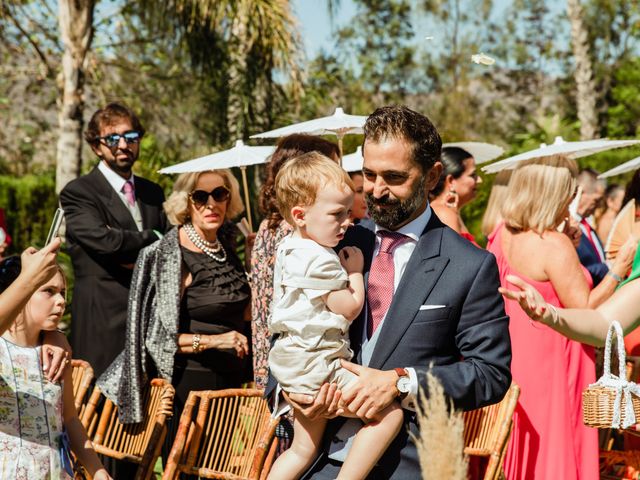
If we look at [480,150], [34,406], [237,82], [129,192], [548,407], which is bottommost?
[548,407]

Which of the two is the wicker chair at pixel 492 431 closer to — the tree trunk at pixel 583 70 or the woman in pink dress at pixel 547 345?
the woman in pink dress at pixel 547 345

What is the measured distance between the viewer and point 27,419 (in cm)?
370

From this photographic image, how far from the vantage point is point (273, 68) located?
12.2m

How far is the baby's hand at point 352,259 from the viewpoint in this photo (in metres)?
2.99

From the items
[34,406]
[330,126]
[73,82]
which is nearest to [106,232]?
[330,126]

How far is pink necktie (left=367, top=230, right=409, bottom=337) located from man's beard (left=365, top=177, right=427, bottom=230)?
61 millimetres

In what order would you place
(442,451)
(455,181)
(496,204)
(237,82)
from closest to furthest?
(442,451) → (455,181) → (496,204) → (237,82)

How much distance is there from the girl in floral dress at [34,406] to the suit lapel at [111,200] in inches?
77.2

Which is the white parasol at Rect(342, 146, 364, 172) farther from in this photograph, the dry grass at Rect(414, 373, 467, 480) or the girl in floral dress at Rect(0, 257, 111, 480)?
the dry grass at Rect(414, 373, 467, 480)

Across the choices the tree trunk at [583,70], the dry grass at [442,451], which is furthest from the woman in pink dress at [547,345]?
the tree trunk at [583,70]

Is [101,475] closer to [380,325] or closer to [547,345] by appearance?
[380,325]

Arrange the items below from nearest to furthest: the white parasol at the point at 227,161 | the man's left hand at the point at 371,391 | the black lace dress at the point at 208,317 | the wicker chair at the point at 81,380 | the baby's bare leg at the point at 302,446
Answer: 1. the man's left hand at the point at 371,391
2. the baby's bare leg at the point at 302,446
3. the wicker chair at the point at 81,380
4. the black lace dress at the point at 208,317
5. the white parasol at the point at 227,161

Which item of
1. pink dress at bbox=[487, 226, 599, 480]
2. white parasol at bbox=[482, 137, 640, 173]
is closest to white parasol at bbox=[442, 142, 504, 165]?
white parasol at bbox=[482, 137, 640, 173]

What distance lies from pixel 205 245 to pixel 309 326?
243 cm
